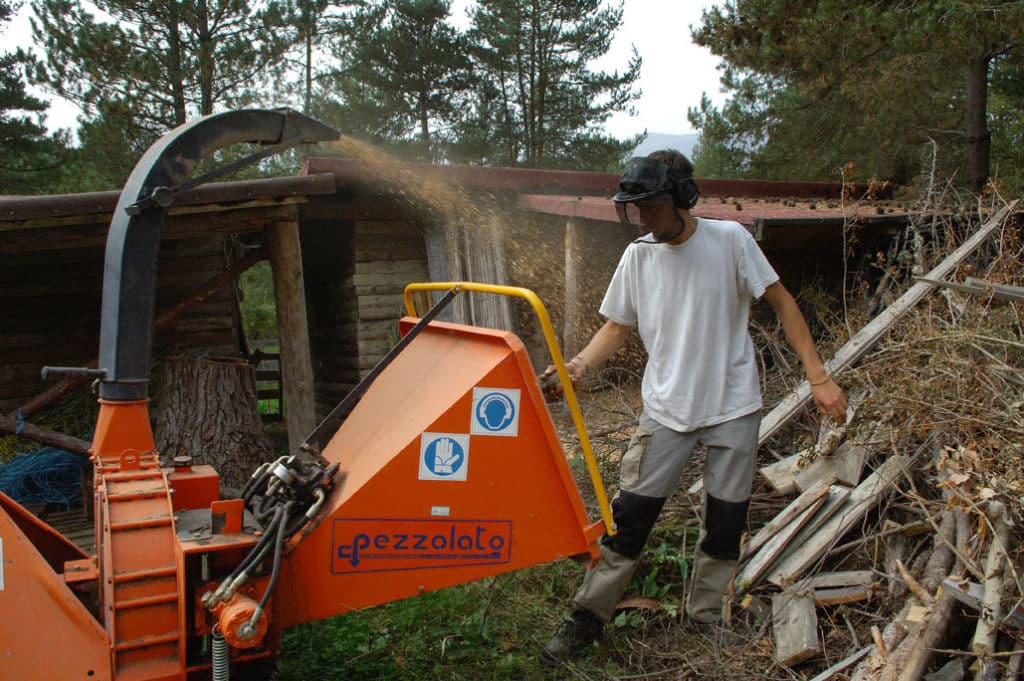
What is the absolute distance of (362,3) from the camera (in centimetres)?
2070

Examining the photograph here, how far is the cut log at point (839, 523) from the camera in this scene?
3818mm

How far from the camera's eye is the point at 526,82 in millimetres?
22375

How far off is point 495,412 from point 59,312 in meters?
7.03

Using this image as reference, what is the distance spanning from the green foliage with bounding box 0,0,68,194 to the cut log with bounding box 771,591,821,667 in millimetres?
16827

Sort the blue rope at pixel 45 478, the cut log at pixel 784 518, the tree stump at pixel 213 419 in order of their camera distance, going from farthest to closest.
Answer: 1. the blue rope at pixel 45 478
2. the tree stump at pixel 213 419
3. the cut log at pixel 784 518

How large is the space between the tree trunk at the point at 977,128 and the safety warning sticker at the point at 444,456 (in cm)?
1099

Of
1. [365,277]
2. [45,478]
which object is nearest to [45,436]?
[45,478]

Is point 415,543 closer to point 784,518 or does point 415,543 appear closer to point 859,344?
point 784,518

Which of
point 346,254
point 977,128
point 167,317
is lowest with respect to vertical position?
point 167,317

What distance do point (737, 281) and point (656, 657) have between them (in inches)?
62.4

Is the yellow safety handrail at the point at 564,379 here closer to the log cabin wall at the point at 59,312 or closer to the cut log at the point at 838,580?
the cut log at the point at 838,580

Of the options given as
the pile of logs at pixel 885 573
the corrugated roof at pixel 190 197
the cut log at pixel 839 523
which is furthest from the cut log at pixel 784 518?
the corrugated roof at pixel 190 197

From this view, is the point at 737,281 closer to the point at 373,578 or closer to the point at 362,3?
the point at 373,578

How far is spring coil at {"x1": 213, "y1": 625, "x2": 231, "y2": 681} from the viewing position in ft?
8.18
